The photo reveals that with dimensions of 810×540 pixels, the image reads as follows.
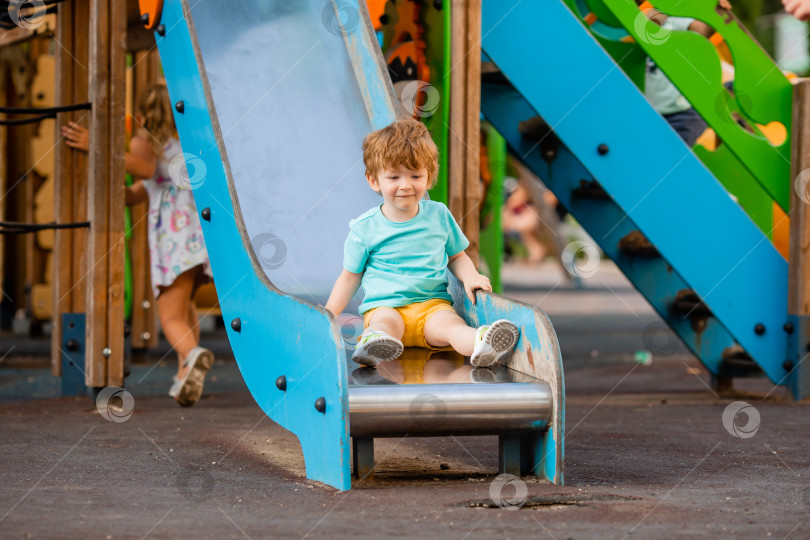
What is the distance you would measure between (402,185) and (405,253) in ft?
0.90

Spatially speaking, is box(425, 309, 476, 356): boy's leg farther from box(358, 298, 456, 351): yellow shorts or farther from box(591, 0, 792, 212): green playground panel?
box(591, 0, 792, 212): green playground panel

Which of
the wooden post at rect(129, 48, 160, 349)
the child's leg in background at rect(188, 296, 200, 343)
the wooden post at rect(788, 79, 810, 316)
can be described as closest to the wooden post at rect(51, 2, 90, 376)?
the child's leg in background at rect(188, 296, 200, 343)

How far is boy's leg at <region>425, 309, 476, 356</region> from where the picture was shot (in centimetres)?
383

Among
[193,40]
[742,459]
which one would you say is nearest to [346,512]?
[742,459]

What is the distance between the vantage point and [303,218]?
4.69 meters

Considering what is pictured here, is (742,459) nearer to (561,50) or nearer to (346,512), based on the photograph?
(346,512)

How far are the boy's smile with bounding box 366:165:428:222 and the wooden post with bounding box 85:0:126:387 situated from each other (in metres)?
1.96

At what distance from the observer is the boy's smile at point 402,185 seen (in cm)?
400

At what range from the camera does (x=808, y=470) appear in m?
3.79

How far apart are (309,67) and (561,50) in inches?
57.3

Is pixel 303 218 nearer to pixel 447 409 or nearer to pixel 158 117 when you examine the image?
pixel 447 409

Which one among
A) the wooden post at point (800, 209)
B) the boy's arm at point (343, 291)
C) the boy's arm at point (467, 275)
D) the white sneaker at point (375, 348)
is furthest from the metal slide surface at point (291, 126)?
the wooden post at point (800, 209)

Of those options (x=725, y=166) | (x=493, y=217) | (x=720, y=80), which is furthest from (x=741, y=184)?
(x=493, y=217)

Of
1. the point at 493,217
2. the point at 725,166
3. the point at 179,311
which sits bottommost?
the point at 493,217
